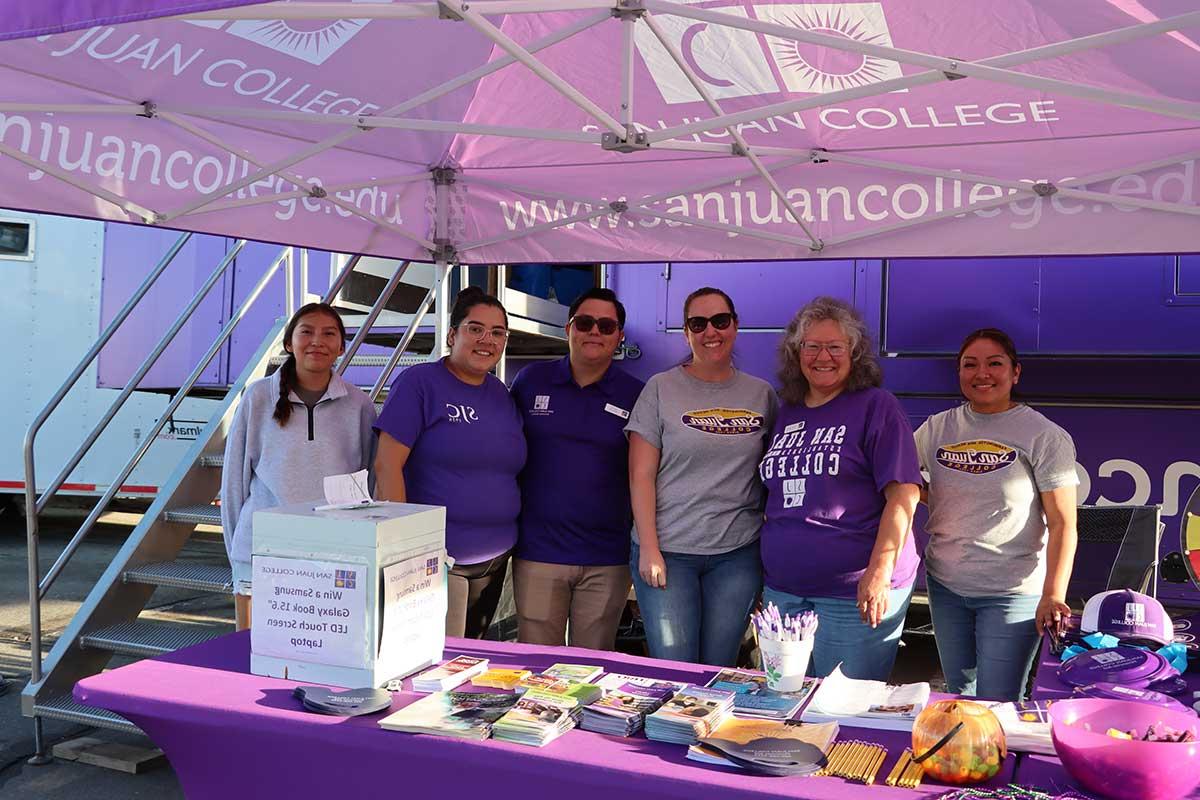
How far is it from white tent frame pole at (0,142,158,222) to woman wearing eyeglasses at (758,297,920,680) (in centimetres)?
258

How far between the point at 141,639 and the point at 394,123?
8.05 ft

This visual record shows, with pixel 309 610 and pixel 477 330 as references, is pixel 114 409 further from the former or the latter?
pixel 309 610

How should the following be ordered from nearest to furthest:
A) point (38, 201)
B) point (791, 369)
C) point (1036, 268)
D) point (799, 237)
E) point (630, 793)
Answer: point (630, 793) < point (791, 369) < point (38, 201) < point (799, 237) < point (1036, 268)

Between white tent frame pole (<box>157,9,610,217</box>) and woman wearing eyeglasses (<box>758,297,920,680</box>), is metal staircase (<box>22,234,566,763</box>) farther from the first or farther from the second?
woman wearing eyeglasses (<box>758,297,920,680</box>)

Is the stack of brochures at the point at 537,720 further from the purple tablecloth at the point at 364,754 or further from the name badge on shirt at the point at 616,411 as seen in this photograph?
the name badge on shirt at the point at 616,411

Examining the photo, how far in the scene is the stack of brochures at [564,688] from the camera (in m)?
2.16

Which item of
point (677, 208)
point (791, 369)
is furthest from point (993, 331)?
point (677, 208)

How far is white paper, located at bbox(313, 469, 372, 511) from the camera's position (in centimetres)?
238

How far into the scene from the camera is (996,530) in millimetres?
3029

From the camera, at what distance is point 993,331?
10.7 ft

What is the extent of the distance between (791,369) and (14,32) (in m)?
2.13

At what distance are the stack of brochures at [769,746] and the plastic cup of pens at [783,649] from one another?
195 millimetres

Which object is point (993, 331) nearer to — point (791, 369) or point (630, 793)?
point (791, 369)

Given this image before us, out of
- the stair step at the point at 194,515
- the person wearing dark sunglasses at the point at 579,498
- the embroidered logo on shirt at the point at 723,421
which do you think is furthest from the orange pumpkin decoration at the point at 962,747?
the stair step at the point at 194,515
